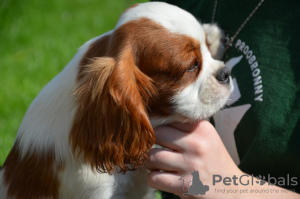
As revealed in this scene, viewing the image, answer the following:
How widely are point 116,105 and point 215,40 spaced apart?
81 centimetres

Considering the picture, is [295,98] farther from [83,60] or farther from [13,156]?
[13,156]

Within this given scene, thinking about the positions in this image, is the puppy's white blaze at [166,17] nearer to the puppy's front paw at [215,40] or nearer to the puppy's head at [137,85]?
the puppy's head at [137,85]

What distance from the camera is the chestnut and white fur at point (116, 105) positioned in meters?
1.89

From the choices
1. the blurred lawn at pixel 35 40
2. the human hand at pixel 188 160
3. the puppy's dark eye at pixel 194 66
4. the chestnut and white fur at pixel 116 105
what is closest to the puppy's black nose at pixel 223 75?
the chestnut and white fur at pixel 116 105

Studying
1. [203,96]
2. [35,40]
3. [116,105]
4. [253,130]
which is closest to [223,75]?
[203,96]

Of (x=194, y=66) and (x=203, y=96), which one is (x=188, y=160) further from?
(x=194, y=66)

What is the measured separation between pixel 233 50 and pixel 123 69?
72cm

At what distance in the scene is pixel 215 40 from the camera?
2375 mm

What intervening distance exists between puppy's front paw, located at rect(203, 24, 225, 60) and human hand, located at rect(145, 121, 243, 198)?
0.56m

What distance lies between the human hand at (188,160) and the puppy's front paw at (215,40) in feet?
1.82

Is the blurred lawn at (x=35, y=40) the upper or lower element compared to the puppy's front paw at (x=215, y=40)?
lower

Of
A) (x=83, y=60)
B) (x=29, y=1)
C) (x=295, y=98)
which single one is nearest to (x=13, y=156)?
(x=83, y=60)

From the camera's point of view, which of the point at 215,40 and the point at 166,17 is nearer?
the point at 166,17

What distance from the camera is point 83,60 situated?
2.07 meters
